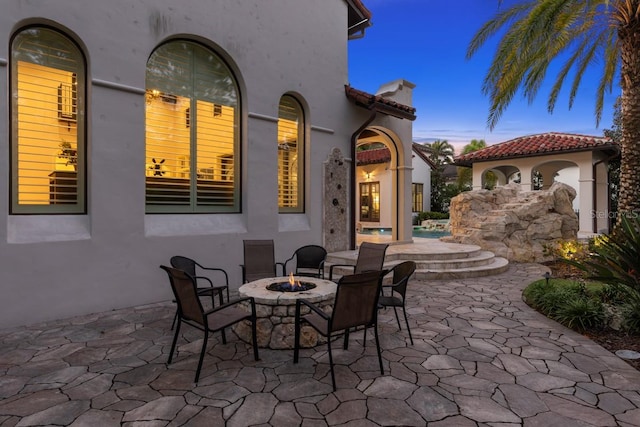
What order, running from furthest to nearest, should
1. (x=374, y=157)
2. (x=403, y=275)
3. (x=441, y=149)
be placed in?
(x=441, y=149) → (x=374, y=157) → (x=403, y=275)

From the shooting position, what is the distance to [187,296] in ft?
11.8

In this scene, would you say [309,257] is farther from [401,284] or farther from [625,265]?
[625,265]

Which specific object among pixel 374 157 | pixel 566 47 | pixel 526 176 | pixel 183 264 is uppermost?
pixel 566 47

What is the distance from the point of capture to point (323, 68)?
8789mm

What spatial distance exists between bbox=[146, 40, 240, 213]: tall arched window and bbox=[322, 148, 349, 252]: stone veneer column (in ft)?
7.79

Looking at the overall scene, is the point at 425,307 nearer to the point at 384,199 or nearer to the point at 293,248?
the point at 293,248

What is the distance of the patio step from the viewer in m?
8.34

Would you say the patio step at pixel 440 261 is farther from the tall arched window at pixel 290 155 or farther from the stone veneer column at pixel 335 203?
the tall arched window at pixel 290 155

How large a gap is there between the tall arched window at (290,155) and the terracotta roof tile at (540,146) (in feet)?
43.2

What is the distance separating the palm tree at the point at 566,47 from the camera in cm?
788

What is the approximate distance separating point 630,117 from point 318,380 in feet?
31.4

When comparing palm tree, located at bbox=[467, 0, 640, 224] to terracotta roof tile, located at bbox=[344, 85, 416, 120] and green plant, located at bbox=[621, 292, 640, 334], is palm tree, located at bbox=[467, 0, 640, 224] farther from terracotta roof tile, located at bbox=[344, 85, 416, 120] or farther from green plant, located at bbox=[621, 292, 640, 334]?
green plant, located at bbox=[621, 292, 640, 334]

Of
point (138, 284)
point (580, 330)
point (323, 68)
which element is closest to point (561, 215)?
point (580, 330)

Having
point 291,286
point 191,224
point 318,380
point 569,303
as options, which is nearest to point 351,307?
point 318,380
